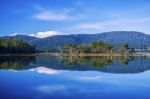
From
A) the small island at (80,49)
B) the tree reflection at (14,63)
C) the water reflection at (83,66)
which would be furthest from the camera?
the small island at (80,49)

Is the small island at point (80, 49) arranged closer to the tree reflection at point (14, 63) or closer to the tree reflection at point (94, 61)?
the tree reflection at point (94, 61)

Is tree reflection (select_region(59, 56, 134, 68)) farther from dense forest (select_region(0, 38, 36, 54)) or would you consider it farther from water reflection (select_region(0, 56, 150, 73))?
dense forest (select_region(0, 38, 36, 54))

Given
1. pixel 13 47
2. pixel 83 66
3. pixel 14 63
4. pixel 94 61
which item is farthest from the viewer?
pixel 13 47

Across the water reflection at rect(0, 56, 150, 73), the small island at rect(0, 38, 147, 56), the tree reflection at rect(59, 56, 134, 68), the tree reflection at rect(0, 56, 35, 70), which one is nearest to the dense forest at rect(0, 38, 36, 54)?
the small island at rect(0, 38, 147, 56)

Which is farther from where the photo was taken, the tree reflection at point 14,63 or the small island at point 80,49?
the small island at point 80,49

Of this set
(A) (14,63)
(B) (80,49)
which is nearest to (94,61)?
(A) (14,63)

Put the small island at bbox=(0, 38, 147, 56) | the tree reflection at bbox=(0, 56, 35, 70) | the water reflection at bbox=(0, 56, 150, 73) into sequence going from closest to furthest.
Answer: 1. the water reflection at bbox=(0, 56, 150, 73)
2. the tree reflection at bbox=(0, 56, 35, 70)
3. the small island at bbox=(0, 38, 147, 56)

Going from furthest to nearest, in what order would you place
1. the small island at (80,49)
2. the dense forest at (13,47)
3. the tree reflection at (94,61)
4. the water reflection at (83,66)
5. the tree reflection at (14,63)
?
the small island at (80,49) < the dense forest at (13,47) < the tree reflection at (94,61) < the tree reflection at (14,63) < the water reflection at (83,66)

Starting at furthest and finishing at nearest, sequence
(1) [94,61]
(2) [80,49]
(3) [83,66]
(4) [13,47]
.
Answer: (2) [80,49]
(4) [13,47]
(1) [94,61]
(3) [83,66]

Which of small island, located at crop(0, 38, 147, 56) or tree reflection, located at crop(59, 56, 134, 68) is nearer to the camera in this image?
tree reflection, located at crop(59, 56, 134, 68)

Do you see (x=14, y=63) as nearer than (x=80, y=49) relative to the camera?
Yes

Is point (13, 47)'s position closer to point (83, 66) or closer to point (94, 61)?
point (94, 61)

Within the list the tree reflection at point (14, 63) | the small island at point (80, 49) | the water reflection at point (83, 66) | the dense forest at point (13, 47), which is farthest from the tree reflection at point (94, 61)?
the small island at point (80, 49)

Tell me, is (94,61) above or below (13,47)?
below
